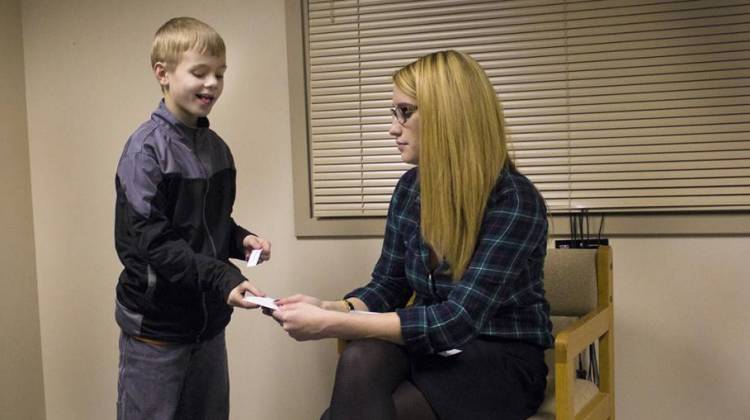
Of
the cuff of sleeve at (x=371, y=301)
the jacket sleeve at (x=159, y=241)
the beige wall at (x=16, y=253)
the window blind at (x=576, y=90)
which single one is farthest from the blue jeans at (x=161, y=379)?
the beige wall at (x=16, y=253)

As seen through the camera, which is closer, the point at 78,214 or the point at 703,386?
the point at 703,386

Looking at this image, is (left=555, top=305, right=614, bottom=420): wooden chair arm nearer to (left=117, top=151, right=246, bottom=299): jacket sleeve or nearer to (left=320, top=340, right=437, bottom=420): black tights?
(left=320, top=340, right=437, bottom=420): black tights

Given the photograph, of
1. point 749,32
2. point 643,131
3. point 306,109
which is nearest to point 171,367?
point 306,109

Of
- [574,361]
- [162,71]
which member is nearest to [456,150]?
[574,361]

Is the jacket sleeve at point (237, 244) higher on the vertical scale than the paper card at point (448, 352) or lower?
higher

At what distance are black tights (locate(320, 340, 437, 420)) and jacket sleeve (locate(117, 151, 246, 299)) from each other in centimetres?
37

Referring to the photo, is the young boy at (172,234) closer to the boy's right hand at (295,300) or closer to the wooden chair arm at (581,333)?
the boy's right hand at (295,300)

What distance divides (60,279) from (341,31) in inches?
57.2

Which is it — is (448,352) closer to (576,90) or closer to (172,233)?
(172,233)

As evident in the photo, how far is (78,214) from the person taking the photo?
9.57ft

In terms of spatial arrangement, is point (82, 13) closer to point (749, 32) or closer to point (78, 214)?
point (78, 214)

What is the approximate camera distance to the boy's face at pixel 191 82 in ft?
6.15

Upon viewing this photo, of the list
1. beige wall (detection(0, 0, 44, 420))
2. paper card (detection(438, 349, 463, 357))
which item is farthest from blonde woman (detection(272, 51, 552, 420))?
beige wall (detection(0, 0, 44, 420))

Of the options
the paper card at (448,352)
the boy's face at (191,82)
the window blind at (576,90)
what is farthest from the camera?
the window blind at (576,90)
